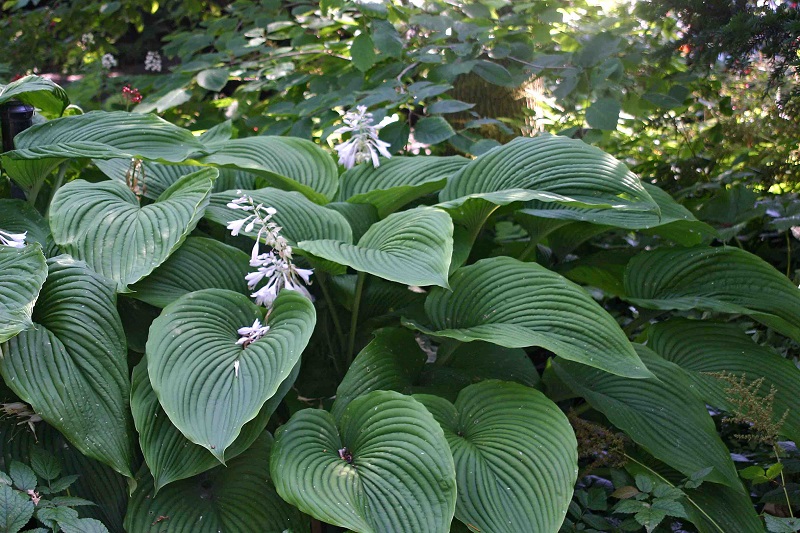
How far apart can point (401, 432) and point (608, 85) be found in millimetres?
1978

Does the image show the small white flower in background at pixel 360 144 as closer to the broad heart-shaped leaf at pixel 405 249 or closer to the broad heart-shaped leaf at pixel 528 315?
the broad heart-shaped leaf at pixel 405 249

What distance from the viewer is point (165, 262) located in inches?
82.4

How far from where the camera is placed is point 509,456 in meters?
1.76

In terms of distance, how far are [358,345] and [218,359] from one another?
0.69 metres

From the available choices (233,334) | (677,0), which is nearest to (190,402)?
(233,334)

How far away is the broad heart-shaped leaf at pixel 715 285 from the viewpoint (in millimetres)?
2203

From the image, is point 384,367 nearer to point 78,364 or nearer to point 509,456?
point 509,456

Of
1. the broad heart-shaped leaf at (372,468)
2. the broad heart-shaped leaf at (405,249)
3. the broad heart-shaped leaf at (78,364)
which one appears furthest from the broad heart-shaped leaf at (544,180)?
the broad heart-shaped leaf at (78,364)

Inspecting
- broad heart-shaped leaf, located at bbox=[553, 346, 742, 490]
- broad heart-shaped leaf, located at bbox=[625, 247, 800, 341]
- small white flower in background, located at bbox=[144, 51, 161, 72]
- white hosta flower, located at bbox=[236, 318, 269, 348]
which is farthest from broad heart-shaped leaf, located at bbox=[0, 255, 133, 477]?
small white flower in background, located at bbox=[144, 51, 161, 72]

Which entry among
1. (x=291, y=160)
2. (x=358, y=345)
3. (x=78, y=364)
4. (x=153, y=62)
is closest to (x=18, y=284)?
(x=78, y=364)

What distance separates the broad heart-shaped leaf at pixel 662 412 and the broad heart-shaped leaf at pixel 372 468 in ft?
1.78

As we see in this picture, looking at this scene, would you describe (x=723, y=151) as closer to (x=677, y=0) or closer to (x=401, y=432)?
(x=677, y=0)

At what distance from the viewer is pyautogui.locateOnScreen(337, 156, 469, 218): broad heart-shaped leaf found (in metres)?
2.42

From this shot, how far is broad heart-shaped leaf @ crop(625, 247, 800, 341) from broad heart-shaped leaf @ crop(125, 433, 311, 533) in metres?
1.14
